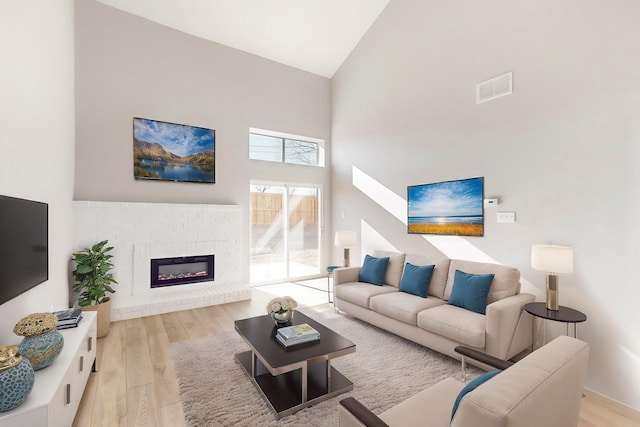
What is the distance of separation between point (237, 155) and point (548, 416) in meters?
5.39

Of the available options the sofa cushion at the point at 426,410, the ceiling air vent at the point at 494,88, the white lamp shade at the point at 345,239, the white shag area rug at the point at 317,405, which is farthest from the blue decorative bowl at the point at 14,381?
the ceiling air vent at the point at 494,88

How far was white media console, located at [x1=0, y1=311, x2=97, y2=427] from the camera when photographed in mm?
1412

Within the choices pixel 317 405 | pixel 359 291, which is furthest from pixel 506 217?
pixel 317 405

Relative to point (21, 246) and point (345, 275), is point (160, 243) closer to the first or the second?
point (21, 246)

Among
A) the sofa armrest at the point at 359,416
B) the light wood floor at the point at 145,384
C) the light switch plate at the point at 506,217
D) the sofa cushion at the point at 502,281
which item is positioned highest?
the light switch plate at the point at 506,217

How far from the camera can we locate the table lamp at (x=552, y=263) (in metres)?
2.61

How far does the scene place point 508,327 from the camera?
105 inches

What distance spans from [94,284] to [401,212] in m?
4.38

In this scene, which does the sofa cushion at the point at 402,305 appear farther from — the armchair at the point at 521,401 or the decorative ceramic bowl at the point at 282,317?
the armchair at the point at 521,401

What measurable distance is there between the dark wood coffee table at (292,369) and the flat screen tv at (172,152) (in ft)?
10.5

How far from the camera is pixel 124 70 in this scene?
459 cm

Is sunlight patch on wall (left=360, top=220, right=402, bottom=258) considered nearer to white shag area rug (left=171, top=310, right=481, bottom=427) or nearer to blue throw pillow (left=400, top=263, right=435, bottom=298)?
blue throw pillow (left=400, top=263, right=435, bottom=298)

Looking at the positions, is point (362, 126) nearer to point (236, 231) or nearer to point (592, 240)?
point (236, 231)

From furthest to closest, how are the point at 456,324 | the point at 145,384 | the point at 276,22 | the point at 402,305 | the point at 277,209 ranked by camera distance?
the point at 277,209, the point at 276,22, the point at 402,305, the point at 456,324, the point at 145,384
